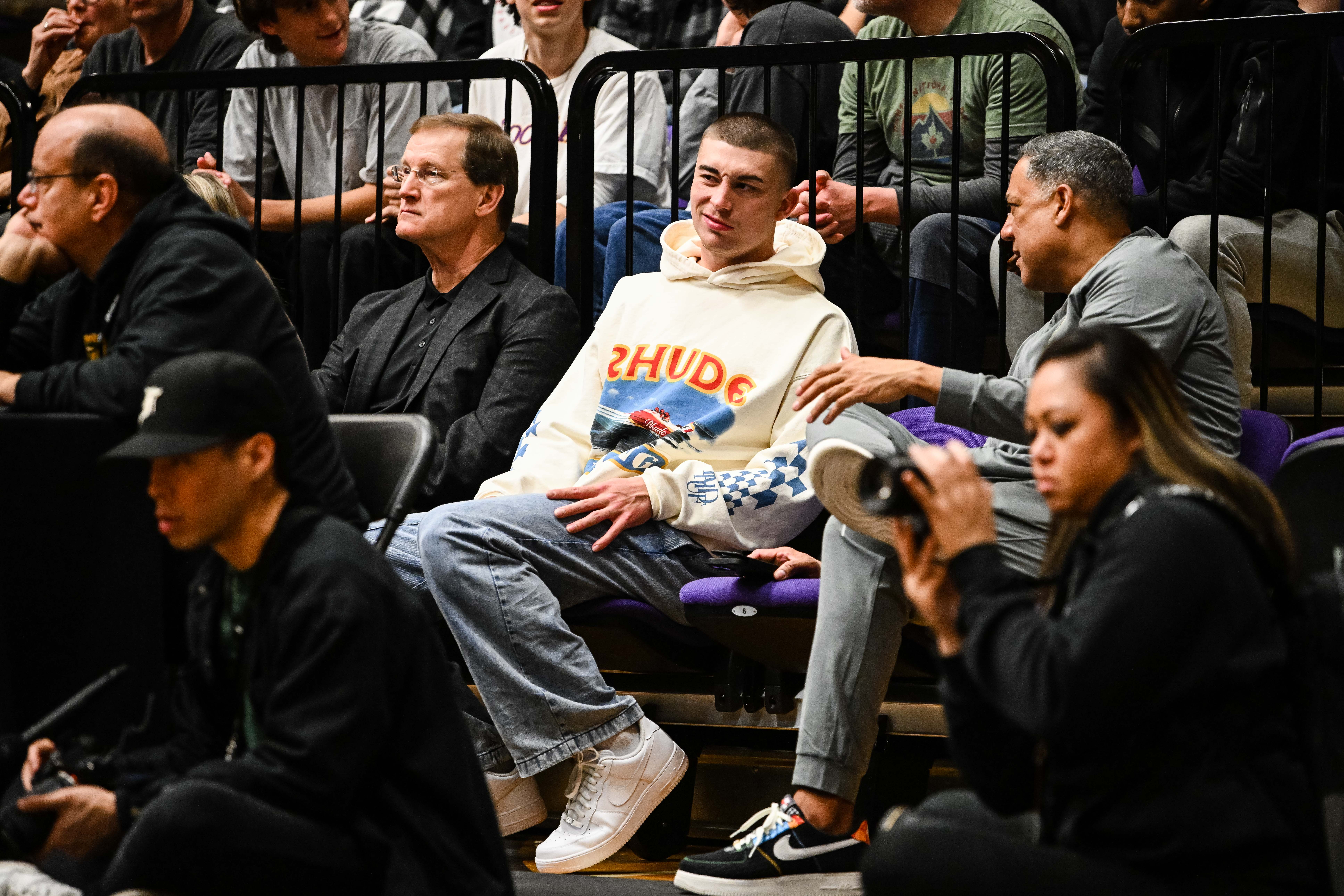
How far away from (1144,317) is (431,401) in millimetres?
1609

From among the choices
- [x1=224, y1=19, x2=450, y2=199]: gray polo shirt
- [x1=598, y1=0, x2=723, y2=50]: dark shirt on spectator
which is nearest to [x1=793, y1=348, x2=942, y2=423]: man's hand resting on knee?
[x1=224, y1=19, x2=450, y2=199]: gray polo shirt

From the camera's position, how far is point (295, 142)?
164 inches

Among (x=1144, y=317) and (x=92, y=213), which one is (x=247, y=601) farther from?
(x=1144, y=317)

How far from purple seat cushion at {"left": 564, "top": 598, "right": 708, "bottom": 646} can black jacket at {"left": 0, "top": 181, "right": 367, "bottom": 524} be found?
2.69 ft

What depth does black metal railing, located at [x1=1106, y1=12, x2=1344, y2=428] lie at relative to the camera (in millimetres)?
3305

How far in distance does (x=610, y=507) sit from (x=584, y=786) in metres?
0.57

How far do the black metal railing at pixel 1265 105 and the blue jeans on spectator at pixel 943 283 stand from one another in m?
0.41

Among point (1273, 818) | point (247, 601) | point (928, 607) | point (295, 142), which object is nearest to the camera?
point (1273, 818)

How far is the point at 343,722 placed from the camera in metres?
1.75

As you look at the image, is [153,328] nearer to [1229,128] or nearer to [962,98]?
[962,98]

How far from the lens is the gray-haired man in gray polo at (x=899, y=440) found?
2607 millimetres

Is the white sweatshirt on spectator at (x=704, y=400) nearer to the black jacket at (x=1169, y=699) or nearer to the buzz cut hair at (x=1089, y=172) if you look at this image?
the buzz cut hair at (x=1089, y=172)

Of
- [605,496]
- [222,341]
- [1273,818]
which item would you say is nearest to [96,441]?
[222,341]

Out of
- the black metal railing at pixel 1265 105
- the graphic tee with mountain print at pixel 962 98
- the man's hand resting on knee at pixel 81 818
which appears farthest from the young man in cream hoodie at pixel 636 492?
the man's hand resting on knee at pixel 81 818
